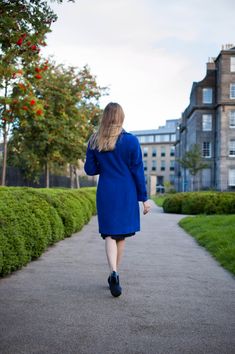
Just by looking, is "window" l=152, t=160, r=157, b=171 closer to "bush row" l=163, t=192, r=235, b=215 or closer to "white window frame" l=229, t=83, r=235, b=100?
"white window frame" l=229, t=83, r=235, b=100

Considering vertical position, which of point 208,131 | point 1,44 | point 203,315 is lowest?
point 203,315

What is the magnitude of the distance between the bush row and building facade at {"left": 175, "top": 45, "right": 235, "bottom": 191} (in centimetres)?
2719

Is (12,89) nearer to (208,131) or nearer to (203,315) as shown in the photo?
(203,315)

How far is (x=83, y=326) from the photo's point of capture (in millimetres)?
3836

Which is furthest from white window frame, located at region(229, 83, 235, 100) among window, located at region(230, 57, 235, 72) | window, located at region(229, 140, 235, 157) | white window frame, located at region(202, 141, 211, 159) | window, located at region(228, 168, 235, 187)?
window, located at region(228, 168, 235, 187)

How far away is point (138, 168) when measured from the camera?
5273 mm

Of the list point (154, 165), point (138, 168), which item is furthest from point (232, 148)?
point (154, 165)

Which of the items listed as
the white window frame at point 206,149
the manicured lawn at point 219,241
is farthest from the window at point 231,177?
the manicured lawn at point 219,241

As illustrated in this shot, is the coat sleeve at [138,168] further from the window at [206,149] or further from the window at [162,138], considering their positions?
the window at [162,138]

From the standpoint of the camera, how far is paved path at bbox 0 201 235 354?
3.42 m

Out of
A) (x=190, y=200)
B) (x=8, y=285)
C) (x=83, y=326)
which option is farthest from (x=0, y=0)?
(x=190, y=200)

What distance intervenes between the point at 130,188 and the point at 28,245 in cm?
238

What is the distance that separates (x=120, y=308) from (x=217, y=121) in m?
51.4

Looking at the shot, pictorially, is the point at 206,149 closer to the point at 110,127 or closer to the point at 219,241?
the point at 219,241
